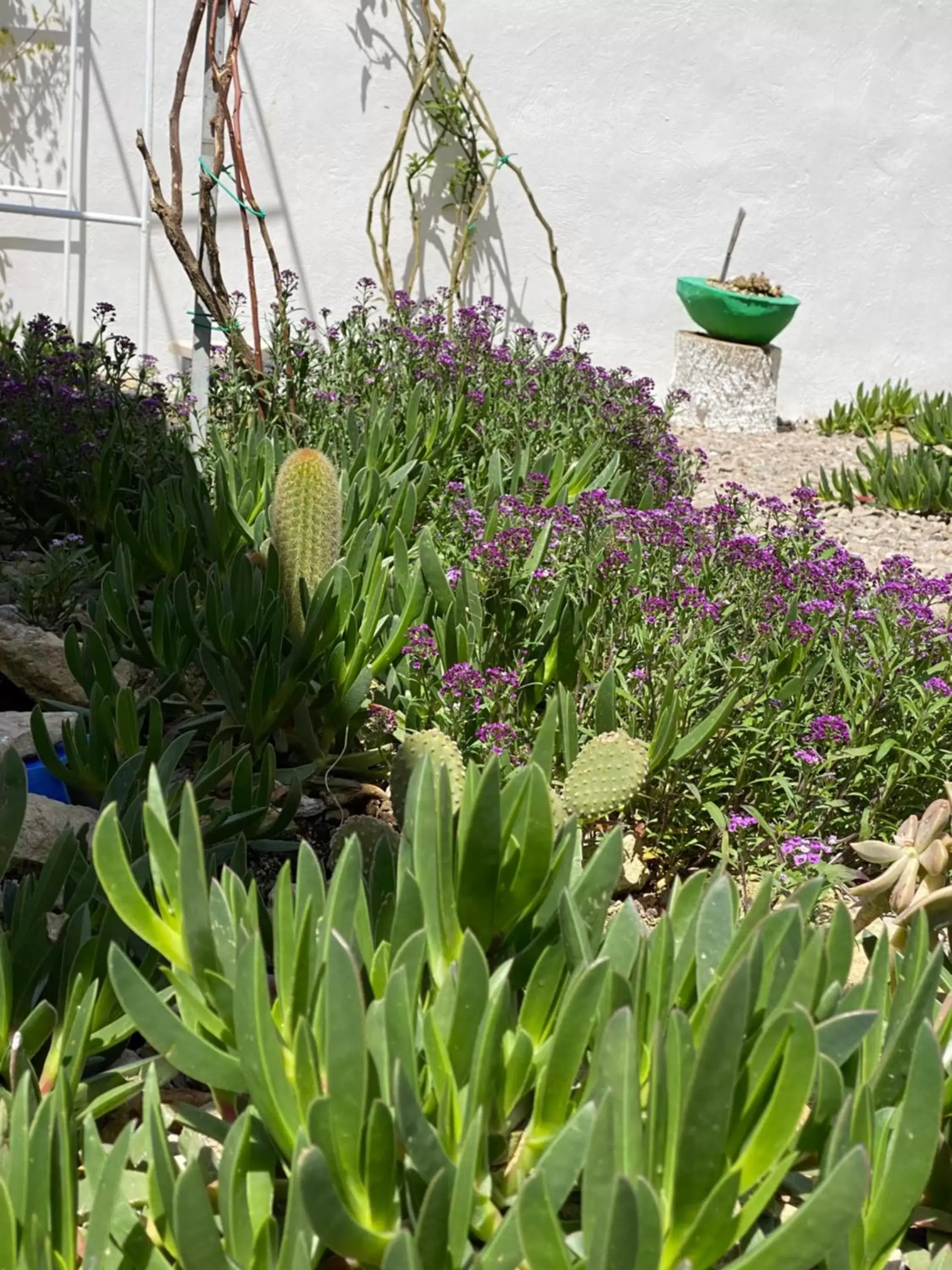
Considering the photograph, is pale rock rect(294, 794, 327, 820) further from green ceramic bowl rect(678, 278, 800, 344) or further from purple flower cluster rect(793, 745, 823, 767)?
green ceramic bowl rect(678, 278, 800, 344)

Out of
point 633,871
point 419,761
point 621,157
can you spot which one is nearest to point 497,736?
point 419,761

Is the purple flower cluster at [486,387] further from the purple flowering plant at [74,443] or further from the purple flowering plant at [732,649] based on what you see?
the purple flowering plant at [732,649]

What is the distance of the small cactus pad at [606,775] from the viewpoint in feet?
8.09

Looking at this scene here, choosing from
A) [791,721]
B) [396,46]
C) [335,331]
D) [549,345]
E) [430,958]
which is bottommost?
[430,958]

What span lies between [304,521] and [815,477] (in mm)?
3988

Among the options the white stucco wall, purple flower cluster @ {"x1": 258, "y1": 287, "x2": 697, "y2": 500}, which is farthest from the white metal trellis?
purple flower cluster @ {"x1": 258, "y1": 287, "x2": 697, "y2": 500}

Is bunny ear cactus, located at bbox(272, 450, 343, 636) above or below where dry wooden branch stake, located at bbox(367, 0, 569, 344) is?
below

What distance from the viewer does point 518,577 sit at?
10.1 ft

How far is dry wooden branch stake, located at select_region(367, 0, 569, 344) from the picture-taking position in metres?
6.78

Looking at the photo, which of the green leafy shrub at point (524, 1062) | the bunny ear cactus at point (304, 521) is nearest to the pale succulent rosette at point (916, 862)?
the green leafy shrub at point (524, 1062)

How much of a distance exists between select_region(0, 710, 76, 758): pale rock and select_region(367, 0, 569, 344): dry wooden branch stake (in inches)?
179

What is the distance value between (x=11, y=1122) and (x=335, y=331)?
4233mm

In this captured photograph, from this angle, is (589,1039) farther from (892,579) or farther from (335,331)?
(335,331)

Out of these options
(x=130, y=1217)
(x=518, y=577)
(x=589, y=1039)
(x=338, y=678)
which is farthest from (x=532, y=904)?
(x=518, y=577)
